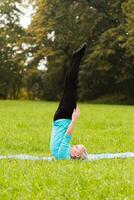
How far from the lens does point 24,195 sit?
666 cm

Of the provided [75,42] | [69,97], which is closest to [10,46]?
[75,42]

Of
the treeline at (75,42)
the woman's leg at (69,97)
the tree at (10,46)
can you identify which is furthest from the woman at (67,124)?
the tree at (10,46)

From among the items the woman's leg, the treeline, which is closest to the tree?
the treeline

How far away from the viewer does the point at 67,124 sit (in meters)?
10.2

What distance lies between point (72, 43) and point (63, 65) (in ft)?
12.7

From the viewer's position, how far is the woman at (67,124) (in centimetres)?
998

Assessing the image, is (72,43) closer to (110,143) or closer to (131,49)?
(131,49)

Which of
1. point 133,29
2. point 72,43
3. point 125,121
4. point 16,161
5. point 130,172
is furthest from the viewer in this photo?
point 72,43

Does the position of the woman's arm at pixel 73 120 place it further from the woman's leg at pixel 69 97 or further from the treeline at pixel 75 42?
the treeline at pixel 75 42

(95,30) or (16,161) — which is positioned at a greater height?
(95,30)

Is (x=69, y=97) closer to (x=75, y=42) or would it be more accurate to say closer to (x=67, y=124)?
(x=67, y=124)

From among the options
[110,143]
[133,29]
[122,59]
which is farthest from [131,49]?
[110,143]

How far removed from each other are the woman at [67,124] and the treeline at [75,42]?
32683mm

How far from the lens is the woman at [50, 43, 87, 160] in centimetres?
998
